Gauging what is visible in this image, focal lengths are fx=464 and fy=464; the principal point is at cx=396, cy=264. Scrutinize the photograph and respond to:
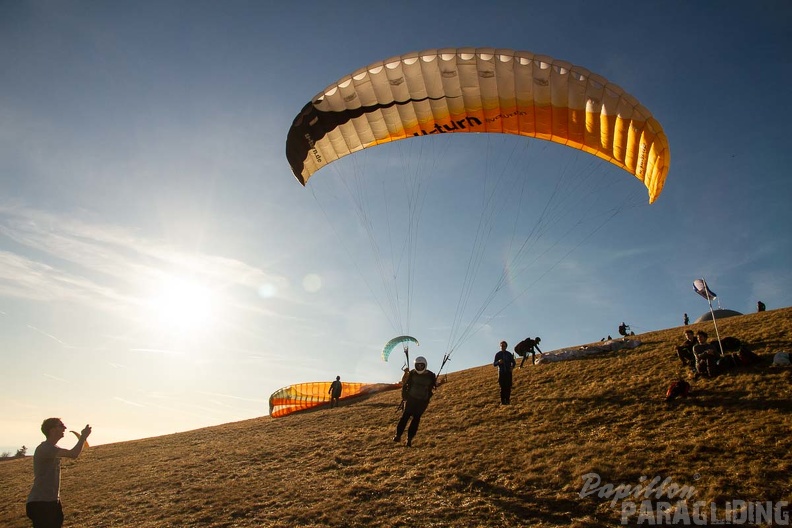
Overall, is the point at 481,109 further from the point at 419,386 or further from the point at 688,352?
the point at 688,352

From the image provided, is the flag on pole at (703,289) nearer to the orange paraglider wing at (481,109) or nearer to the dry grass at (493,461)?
the dry grass at (493,461)

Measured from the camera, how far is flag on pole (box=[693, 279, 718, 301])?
1952 centimetres

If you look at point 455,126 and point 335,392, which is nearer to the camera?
point 455,126

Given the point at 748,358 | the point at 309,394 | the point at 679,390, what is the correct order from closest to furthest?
the point at 679,390, the point at 748,358, the point at 309,394

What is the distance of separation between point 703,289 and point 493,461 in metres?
14.2

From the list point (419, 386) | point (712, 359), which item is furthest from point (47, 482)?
point (712, 359)

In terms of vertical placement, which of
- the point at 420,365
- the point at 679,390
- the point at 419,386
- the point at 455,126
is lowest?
the point at 679,390

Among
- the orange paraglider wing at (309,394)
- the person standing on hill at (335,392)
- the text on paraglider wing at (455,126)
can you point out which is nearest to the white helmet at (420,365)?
the text on paraglider wing at (455,126)

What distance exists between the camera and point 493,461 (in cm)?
1142

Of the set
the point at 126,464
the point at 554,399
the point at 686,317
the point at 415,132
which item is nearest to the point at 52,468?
the point at 415,132

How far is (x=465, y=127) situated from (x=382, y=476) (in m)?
10.9

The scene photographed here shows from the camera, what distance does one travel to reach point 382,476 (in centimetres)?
1166

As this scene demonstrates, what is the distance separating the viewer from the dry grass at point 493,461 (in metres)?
8.76

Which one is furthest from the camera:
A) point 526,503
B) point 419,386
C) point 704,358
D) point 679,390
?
point 704,358
